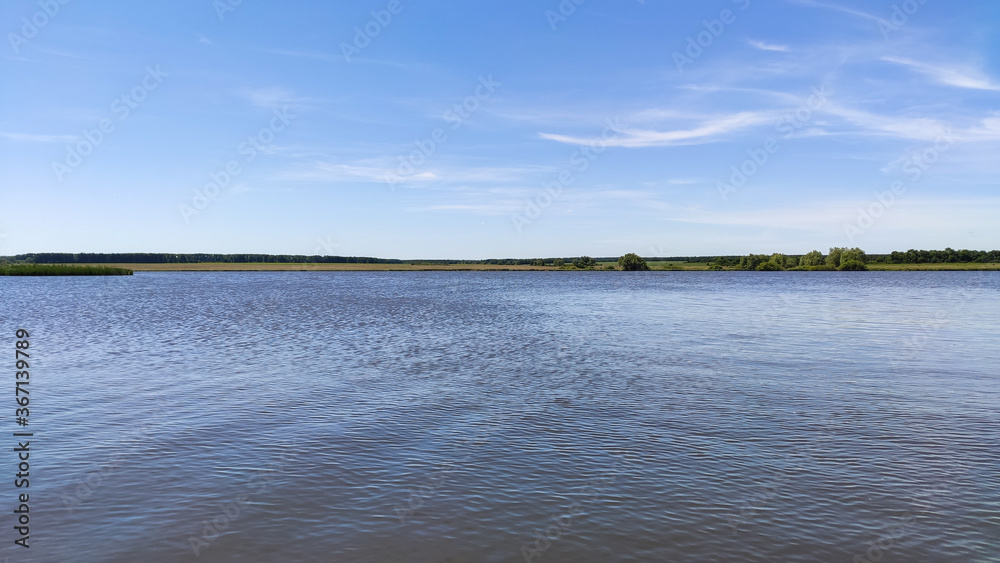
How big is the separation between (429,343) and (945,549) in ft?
83.5

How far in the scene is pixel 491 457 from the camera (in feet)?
43.1

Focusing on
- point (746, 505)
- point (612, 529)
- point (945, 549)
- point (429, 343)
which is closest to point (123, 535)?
point (612, 529)

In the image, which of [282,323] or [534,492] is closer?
[534,492]

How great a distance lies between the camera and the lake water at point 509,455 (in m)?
9.27

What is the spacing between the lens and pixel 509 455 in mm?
13250

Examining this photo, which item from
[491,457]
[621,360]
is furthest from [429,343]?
[491,457]

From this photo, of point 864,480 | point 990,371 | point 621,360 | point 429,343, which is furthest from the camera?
point 429,343

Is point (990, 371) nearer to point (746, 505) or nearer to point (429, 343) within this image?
point (746, 505)

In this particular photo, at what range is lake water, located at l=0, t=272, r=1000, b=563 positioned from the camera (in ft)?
30.4

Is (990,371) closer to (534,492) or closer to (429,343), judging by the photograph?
(534,492)

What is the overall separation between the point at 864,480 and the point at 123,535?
12875mm

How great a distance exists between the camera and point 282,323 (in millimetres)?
43406

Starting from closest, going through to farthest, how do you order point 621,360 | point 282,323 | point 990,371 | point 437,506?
point 437,506 < point 990,371 < point 621,360 < point 282,323

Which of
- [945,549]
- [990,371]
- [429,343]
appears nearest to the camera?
[945,549]
